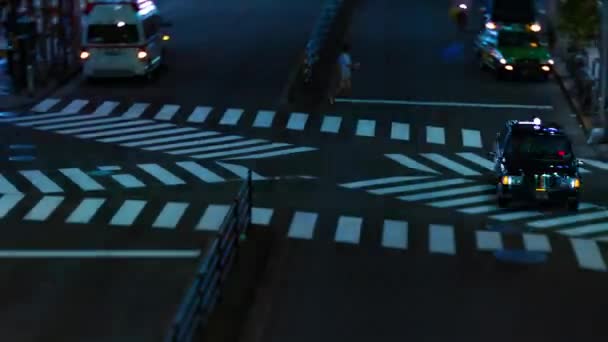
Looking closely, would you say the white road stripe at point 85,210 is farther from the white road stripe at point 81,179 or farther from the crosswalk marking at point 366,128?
the crosswalk marking at point 366,128

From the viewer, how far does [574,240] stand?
2295 centimetres

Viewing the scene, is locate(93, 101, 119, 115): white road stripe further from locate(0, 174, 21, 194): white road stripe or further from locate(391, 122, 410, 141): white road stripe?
locate(0, 174, 21, 194): white road stripe

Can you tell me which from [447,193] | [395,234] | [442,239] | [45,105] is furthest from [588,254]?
[45,105]

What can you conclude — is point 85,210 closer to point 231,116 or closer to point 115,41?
point 231,116

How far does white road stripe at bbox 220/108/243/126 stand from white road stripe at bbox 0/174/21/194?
8.99 m

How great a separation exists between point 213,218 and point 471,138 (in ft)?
38.3

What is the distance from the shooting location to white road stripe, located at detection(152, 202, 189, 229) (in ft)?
76.3

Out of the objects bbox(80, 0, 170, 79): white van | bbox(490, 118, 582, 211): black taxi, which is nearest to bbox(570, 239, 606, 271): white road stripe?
bbox(490, 118, 582, 211): black taxi

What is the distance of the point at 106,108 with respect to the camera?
3678 centimetres

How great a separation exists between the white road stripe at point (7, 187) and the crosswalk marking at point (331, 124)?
32.8ft

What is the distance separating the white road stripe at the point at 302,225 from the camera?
898 inches

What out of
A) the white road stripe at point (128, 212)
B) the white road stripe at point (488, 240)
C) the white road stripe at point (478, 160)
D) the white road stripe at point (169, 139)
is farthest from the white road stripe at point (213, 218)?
the white road stripe at point (478, 160)

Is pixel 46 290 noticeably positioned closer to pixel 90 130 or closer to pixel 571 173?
pixel 571 173

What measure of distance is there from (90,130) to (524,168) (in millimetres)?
13327
